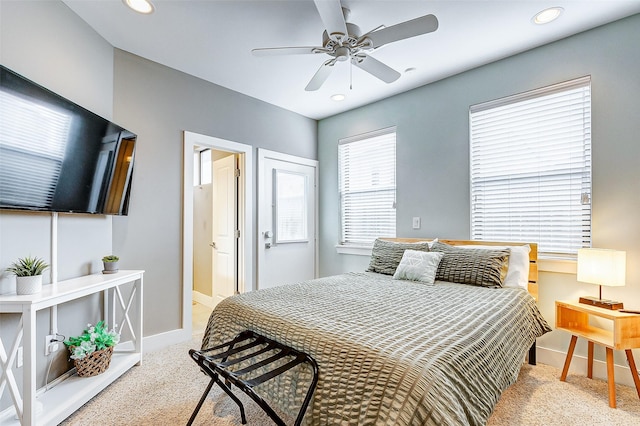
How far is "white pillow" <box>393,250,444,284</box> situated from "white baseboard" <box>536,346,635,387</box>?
1.13m

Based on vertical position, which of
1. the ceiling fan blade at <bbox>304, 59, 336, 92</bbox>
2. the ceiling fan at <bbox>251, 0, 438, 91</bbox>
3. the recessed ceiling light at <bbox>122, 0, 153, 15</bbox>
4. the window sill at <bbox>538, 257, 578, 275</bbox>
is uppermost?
the recessed ceiling light at <bbox>122, 0, 153, 15</bbox>

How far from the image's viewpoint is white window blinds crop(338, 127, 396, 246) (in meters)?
3.83

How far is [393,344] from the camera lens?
4.11 feet

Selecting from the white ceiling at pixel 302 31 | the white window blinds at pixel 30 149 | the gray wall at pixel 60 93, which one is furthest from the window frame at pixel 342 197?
the white window blinds at pixel 30 149

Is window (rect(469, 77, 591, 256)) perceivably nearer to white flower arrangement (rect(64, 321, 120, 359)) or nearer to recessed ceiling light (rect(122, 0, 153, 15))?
recessed ceiling light (rect(122, 0, 153, 15))

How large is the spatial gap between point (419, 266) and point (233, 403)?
178 cm

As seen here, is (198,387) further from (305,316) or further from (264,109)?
(264,109)

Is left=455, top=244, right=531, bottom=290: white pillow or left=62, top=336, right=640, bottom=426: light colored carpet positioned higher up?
left=455, top=244, right=531, bottom=290: white pillow

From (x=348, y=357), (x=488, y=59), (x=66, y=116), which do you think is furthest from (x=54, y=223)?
(x=488, y=59)

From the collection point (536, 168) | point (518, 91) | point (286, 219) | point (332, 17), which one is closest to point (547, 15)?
point (518, 91)

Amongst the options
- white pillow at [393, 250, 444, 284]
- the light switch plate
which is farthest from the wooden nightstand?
the light switch plate

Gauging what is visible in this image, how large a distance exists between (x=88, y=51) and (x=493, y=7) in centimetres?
308

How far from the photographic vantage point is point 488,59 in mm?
2879

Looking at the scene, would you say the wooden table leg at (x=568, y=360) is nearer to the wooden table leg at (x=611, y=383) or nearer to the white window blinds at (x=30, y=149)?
the wooden table leg at (x=611, y=383)
